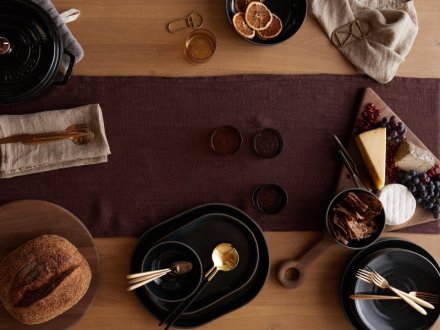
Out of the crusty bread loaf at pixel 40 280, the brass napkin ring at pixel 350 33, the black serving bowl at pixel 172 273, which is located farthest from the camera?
the brass napkin ring at pixel 350 33

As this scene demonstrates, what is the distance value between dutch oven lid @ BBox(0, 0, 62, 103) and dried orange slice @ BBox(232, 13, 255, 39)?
0.49 meters

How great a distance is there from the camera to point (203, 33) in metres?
1.46

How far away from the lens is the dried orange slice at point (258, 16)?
4.68 feet

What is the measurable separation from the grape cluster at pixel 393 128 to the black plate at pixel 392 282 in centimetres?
30

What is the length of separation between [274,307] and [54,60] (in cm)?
94

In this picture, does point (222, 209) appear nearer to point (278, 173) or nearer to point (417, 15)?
point (278, 173)

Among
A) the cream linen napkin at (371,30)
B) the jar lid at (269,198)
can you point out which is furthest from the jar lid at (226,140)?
the cream linen napkin at (371,30)

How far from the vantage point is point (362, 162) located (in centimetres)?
149

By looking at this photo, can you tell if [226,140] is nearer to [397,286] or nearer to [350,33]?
[350,33]

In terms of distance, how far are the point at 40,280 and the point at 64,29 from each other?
2.22ft

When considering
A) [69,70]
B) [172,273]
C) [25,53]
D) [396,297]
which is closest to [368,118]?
[396,297]

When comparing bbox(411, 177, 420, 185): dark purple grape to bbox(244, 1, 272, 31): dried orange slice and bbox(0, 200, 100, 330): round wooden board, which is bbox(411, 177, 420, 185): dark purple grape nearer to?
bbox(244, 1, 272, 31): dried orange slice

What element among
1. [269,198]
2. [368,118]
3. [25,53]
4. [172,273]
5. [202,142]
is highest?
[25,53]

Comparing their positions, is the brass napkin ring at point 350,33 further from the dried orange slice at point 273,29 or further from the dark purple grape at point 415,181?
the dark purple grape at point 415,181
